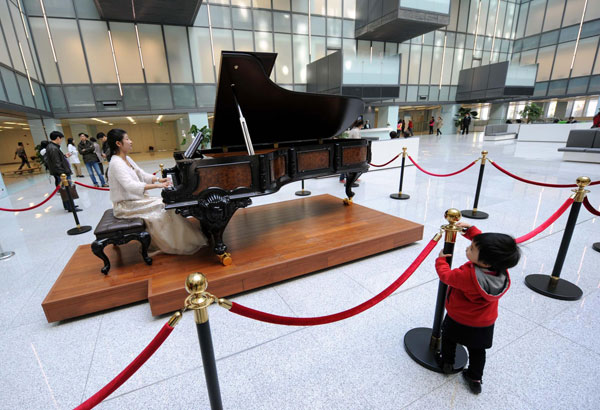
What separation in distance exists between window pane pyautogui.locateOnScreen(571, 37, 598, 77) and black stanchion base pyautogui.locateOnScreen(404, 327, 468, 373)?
87.1 ft

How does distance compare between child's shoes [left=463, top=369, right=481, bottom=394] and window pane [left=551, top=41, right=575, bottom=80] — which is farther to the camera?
window pane [left=551, top=41, right=575, bottom=80]

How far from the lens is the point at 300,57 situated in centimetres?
1533

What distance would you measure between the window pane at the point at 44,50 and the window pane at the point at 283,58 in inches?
381

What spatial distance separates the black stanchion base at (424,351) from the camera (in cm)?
175

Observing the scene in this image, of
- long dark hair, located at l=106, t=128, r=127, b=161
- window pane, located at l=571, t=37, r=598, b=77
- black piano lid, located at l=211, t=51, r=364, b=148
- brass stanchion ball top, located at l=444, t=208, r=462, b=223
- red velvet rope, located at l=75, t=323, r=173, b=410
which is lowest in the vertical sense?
red velvet rope, located at l=75, t=323, r=173, b=410

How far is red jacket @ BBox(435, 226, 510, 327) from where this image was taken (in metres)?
1.38

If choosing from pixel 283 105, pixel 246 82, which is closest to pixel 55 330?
pixel 246 82

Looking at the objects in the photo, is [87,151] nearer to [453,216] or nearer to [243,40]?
[453,216]

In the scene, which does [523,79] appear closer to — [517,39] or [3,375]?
[517,39]

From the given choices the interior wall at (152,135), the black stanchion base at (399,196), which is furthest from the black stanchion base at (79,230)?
the interior wall at (152,135)

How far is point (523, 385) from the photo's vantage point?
1.61 meters

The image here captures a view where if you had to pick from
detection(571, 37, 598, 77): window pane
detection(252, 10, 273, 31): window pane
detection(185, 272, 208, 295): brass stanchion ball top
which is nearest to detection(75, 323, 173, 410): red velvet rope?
detection(185, 272, 208, 295): brass stanchion ball top

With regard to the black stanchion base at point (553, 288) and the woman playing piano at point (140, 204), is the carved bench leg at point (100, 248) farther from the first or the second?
the black stanchion base at point (553, 288)

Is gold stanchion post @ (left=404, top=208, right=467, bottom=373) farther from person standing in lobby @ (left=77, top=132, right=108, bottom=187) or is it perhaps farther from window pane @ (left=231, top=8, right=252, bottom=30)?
window pane @ (left=231, top=8, right=252, bottom=30)
